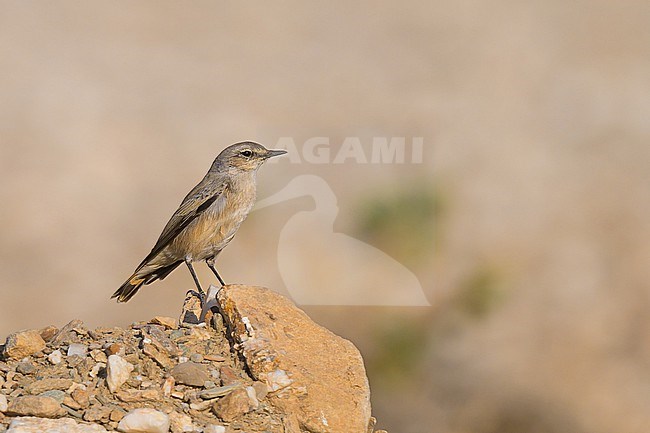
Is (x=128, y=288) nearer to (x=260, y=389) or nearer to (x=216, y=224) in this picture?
(x=216, y=224)

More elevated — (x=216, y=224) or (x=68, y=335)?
(x=216, y=224)

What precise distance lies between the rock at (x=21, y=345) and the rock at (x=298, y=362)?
1.18 meters

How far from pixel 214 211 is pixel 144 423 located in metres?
3.18

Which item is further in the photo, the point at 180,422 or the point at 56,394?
the point at 56,394

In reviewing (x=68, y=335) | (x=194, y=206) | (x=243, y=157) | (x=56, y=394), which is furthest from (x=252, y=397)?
(x=243, y=157)

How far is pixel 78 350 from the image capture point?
19.4 ft

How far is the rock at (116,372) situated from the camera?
5438 millimetres

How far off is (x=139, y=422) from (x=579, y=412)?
1146 centimetres

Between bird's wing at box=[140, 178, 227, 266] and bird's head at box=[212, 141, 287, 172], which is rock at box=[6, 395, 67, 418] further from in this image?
bird's head at box=[212, 141, 287, 172]

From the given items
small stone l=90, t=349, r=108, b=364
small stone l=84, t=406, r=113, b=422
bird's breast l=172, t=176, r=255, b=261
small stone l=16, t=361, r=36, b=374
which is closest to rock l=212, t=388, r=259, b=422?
small stone l=84, t=406, r=113, b=422

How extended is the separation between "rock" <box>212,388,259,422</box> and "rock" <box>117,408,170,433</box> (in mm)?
342

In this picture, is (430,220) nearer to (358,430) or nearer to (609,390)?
(609,390)

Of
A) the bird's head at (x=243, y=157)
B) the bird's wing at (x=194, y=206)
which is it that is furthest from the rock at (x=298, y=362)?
the bird's head at (x=243, y=157)

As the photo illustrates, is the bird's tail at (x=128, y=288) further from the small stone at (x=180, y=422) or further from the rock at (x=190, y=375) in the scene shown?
the small stone at (x=180, y=422)
